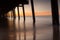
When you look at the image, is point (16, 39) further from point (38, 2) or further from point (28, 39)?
point (38, 2)

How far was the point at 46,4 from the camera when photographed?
19734 mm

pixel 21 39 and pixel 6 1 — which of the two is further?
pixel 6 1

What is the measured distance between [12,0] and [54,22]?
194 cm

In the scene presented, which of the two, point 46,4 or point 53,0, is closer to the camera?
point 53,0

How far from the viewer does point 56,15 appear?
886 cm

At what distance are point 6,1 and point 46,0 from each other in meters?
11.2

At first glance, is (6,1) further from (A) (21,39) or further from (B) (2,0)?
(A) (21,39)

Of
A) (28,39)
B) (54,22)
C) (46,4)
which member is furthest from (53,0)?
(46,4)

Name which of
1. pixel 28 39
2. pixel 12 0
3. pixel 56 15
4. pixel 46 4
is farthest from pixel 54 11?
pixel 46 4

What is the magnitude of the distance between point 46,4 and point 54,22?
1096 centimetres

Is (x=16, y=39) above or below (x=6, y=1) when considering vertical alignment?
below

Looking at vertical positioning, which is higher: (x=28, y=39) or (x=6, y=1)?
(x=6, y=1)

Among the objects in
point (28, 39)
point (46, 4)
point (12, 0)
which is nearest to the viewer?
point (28, 39)

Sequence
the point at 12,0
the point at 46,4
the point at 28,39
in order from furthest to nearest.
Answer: the point at 46,4
the point at 12,0
the point at 28,39
